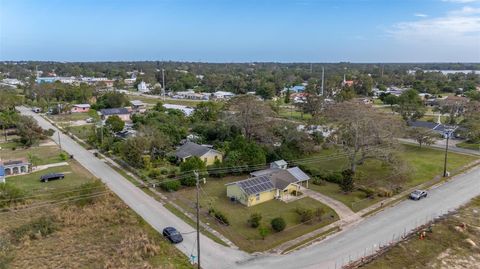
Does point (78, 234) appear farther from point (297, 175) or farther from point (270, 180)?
point (297, 175)

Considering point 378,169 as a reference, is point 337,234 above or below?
below

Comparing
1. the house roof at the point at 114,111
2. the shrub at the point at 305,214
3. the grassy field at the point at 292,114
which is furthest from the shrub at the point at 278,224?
the house roof at the point at 114,111

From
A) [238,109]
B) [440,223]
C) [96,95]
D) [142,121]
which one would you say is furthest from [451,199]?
[96,95]

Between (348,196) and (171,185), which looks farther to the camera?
(171,185)

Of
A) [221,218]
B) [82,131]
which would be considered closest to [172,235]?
[221,218]

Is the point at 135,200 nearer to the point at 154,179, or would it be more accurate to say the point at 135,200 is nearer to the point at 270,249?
the point at 154,179

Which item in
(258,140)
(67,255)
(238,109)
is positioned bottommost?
(67,255)
